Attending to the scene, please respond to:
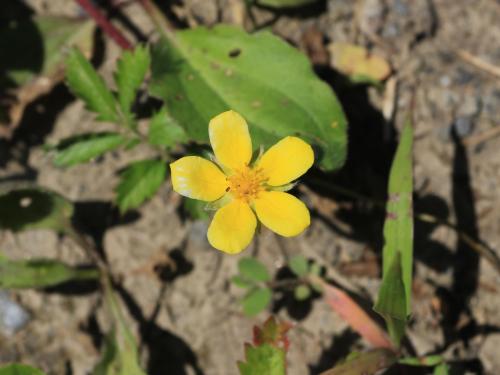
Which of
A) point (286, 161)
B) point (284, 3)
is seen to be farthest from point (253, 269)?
point (284, 3)

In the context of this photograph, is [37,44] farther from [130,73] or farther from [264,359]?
[264,359]

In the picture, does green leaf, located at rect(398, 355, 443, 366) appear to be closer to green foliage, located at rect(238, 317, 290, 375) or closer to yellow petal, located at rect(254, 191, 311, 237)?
green foliage, located at rect(238, 317, 290, 375)

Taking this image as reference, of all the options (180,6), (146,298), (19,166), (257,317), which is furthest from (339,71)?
(19,166)

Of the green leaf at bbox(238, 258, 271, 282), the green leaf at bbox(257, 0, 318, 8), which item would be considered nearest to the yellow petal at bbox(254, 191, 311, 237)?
the green leaf at bbox(238, 258, 271, 282)

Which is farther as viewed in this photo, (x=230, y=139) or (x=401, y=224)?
(x=401, y=224)

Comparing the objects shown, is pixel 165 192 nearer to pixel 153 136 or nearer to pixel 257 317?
pixel 153 136

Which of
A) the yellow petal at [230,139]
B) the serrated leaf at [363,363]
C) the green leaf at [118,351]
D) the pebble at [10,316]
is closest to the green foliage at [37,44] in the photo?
the pebble at [10,316]

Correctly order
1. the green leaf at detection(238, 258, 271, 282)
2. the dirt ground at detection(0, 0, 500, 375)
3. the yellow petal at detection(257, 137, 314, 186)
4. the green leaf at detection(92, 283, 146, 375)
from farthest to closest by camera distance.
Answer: the dirt ground at detection(0, 0, 500, 375), the green leaf at detection(238, 258, 271, 282), the green leaf at detection(92, 283, 146, 375), the yellow petal at detection(257, 137, 314, 186)

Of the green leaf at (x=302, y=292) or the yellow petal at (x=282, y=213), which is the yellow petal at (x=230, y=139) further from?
the green leaf at (x=302, y=292)
